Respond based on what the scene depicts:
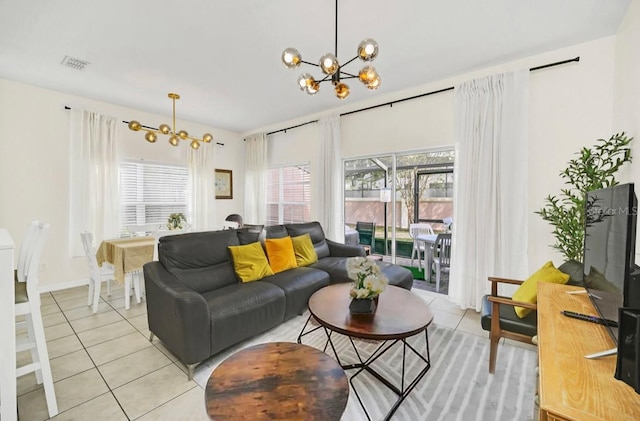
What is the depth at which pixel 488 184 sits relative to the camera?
2998 mm

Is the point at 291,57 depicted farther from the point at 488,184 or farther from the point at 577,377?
the point at 488,184

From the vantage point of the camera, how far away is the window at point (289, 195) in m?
5.21

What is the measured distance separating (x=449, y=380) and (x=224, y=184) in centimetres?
527

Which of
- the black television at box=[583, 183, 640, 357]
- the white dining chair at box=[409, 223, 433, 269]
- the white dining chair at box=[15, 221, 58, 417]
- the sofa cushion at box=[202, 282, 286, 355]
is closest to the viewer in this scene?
the black television at box=[583, 183, 640, 357]

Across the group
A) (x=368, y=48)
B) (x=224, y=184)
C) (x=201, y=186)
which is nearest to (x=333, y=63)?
(x=368, y=48)

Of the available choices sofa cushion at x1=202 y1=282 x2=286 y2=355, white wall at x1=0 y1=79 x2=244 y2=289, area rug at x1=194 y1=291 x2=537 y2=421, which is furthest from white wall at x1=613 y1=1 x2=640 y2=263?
white wall at x1=0 y1=79 x2=244 y2=289

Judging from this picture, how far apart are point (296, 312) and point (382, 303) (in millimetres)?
1074

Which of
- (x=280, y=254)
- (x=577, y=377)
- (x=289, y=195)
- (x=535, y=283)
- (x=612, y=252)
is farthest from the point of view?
(x=289, y=195)

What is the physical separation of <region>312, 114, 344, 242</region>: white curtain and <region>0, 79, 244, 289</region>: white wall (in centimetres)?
259

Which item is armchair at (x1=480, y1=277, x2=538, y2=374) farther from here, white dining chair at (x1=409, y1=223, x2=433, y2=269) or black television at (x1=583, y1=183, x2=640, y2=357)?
white dining chair at (x1=409, y1=223, x2=433, y2=269)

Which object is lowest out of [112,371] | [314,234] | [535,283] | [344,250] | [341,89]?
[112,371]

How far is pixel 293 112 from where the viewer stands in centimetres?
477

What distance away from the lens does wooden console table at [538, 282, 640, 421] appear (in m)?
0.74

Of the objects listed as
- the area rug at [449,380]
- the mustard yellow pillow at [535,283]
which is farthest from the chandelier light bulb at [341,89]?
the area rug at [449,380]
